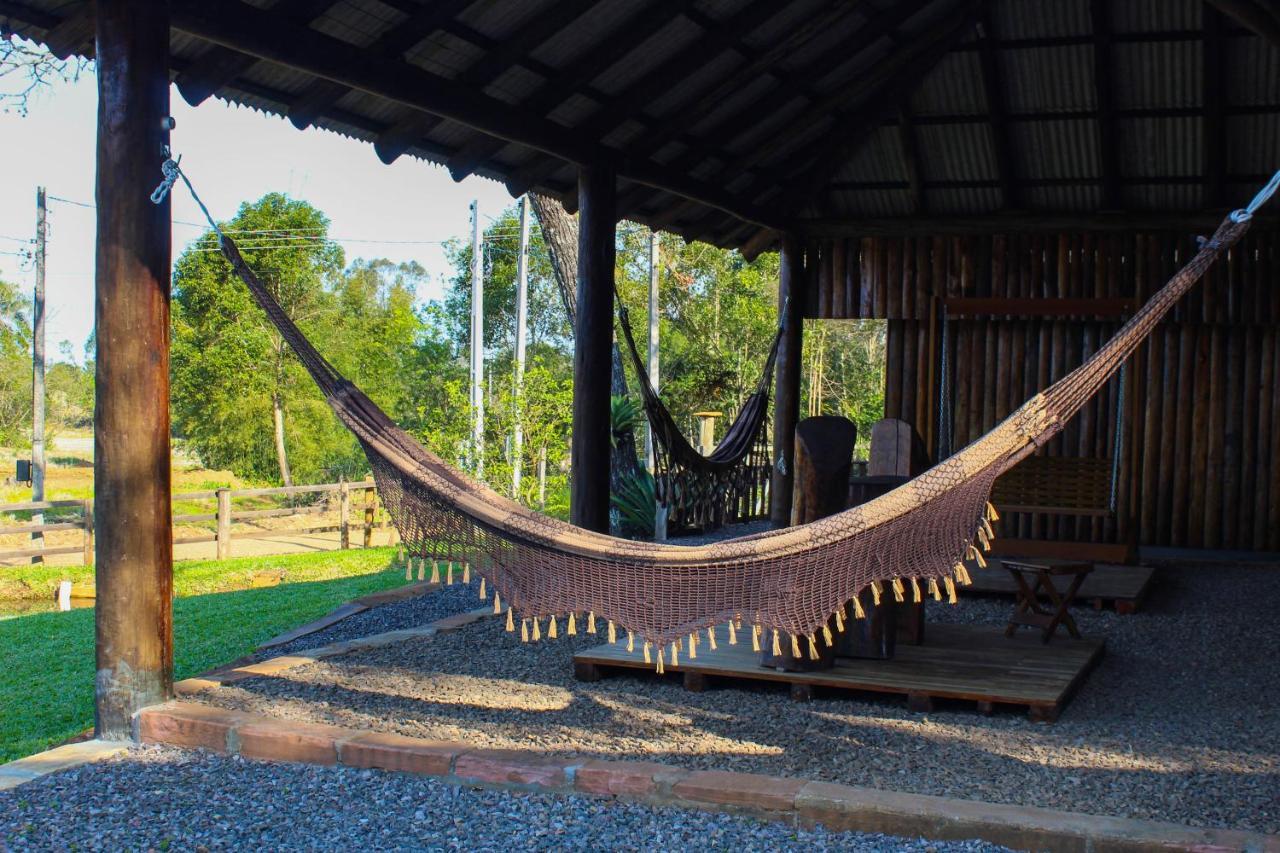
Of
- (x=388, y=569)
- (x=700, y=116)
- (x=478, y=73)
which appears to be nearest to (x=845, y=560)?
(x=478, y=73)

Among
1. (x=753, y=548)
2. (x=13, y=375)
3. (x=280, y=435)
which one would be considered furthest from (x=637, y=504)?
(x=13, y=375)

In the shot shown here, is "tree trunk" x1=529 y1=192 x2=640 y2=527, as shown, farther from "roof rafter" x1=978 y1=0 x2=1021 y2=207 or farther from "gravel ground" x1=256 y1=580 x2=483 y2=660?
"roof rafter" x1=978 y1=0 x2=1021 y2=207

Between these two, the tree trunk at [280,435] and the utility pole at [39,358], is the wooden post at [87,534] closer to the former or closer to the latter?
the utility pole at [39,358]

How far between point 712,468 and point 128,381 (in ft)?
18.7

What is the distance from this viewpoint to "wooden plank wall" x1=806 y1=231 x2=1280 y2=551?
326 inches

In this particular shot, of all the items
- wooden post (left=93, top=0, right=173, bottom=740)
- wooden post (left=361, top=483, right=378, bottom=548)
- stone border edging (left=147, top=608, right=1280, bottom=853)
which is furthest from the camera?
wooden post (left=361, top=483, right=378, bottom=548)

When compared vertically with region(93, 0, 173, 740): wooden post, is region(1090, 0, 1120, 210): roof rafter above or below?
above

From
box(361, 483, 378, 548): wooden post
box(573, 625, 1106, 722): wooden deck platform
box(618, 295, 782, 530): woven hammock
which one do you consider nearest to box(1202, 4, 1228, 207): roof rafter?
box(618, 295, 782, 530): woven hammock

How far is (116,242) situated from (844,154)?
6.08 m

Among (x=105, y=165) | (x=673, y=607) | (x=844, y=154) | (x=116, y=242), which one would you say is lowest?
(x=673, y=607)

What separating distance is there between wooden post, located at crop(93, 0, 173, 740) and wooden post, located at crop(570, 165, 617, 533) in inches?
98.8

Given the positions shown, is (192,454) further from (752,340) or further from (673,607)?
(673,607)

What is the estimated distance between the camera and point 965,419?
8.90m

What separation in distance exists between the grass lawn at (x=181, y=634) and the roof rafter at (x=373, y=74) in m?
2.31
